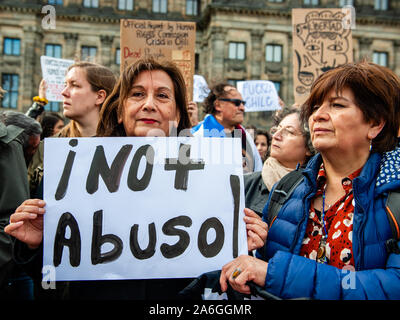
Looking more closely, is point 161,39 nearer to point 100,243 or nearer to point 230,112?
point 230,112

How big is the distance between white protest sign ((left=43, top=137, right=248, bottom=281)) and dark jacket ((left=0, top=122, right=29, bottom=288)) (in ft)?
1.62

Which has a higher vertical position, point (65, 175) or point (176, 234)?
point (65, 175)

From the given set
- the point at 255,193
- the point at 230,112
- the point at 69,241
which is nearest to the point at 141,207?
the point at 69,241

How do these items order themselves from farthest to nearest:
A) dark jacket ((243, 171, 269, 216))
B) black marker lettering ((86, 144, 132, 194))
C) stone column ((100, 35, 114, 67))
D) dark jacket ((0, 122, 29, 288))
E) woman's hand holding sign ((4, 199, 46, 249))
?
stone column ((100, 35, 114, 67)) → dark jacket ((243, 171, 269, 216)) → dark jacket ((0, 122, 29, 288)) → black marker lettering ((86, 144, 132, 194)) → woman's hand holding sign ((4, 199, 46, 249))

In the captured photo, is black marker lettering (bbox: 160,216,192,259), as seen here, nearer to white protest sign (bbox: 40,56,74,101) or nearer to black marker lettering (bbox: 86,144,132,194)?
black marker lettering (bbox: 86,144,132,194)

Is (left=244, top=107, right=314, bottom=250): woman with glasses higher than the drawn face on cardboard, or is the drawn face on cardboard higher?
the drawn face on cardboard

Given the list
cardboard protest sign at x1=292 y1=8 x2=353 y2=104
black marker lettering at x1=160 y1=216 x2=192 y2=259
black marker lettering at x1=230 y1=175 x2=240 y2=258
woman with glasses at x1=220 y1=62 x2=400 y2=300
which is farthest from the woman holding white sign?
cardboard protest sign at x1=292 y1=8 x2=353 y2=104

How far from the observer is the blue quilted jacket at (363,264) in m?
1.61

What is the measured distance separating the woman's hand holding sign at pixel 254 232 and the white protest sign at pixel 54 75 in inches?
322

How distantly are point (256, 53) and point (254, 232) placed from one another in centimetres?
2680

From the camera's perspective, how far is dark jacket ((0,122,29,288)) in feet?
7.39

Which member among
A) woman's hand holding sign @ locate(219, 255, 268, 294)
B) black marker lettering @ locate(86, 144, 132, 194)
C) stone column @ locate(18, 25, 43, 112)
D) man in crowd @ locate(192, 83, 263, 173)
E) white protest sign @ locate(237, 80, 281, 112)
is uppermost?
stone column @ locate(18, 25, 43, 112)

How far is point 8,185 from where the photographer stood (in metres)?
2.28

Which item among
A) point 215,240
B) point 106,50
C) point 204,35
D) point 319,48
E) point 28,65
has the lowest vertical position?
point 215,240
